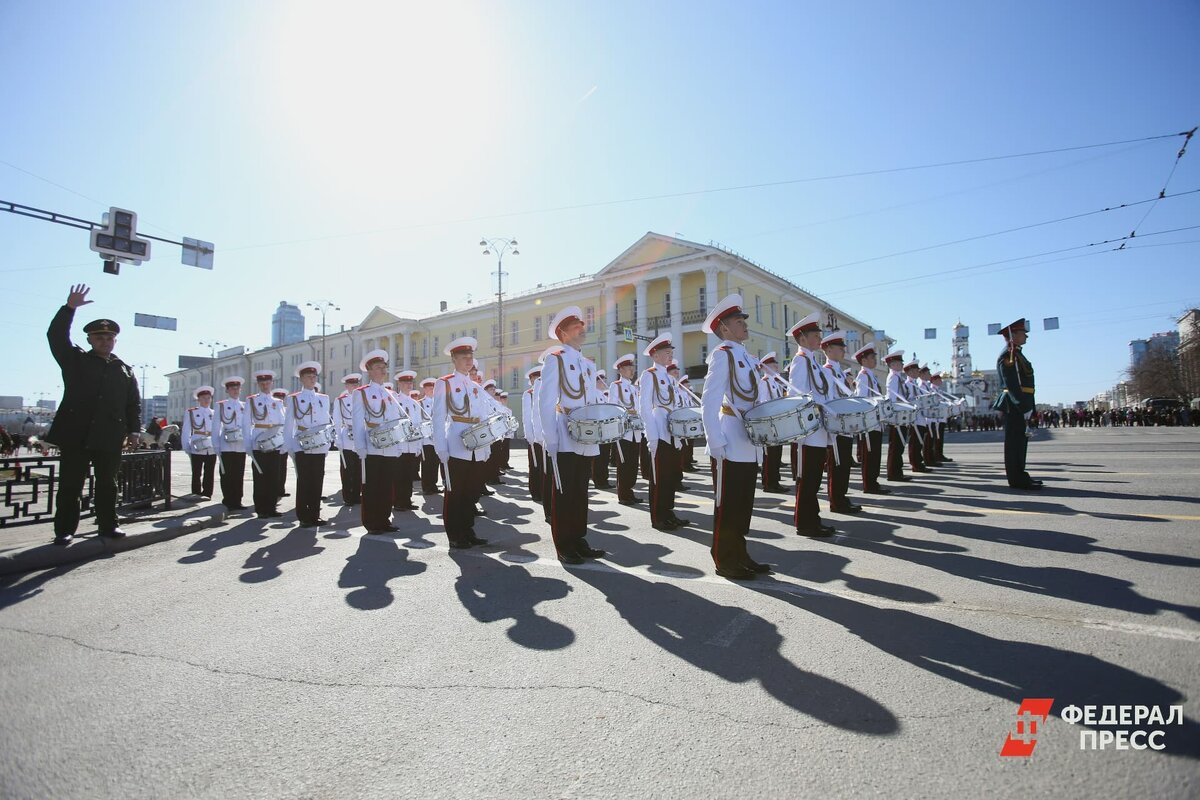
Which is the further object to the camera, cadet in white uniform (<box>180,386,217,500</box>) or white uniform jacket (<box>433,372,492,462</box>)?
cadet in white uniform (<box>180,386,217,500</box>)

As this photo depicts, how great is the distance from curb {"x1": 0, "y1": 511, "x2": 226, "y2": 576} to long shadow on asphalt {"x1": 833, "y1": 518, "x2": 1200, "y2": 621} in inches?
303

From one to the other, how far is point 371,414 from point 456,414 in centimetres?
177

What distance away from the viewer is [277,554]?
20.2 feet

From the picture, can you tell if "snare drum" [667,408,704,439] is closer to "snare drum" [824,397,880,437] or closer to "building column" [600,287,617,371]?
"snare drum" [824,397,880,437]

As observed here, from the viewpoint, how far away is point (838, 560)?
495cm

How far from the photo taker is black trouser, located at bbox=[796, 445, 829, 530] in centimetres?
604

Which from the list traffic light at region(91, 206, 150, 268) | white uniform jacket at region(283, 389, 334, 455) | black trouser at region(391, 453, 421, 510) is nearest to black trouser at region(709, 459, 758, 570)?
white uniform jacket at region(283, 389, 334, 455)

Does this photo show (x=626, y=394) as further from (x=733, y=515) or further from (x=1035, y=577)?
(x=1035, y=577)

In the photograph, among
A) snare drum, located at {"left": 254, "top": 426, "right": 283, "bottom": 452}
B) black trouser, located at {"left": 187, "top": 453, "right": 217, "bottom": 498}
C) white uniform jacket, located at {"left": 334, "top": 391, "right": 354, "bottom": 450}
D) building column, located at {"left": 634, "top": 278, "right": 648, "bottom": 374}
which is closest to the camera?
snare drum, located at {"left": 254, "top": 426, "right": 283, "bottom": 452}

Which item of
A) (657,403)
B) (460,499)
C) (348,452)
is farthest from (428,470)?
(657,403)

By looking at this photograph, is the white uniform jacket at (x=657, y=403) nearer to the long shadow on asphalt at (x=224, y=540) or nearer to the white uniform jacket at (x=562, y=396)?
→ the white uniform jacket at (x=562, y=396)

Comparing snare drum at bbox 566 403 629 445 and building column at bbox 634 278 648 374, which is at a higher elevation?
building column at bbox 634 278 648 374

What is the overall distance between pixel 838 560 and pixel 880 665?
7.49 ft

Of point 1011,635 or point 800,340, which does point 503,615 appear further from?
point 800,340
